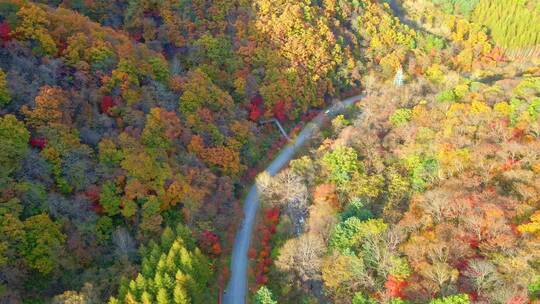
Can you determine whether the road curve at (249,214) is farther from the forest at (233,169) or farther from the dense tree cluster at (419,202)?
the dense tree cluster at (419,202)

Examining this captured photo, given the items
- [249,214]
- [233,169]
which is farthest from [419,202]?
[233,169]

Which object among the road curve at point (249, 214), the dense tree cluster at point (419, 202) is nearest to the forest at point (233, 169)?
the dense tree cluster at point (419, 202)

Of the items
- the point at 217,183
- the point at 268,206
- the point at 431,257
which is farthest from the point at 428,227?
the point at 217,183

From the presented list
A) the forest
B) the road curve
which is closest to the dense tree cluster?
the forest

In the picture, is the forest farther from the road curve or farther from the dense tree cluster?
the road curve

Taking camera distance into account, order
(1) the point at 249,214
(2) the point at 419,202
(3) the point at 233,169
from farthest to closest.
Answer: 1. (3) the point at 233,169
2. (1) the point at 249,214
3. (2) the point at 419,202

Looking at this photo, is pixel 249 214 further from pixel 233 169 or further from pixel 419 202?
pixel 419 202

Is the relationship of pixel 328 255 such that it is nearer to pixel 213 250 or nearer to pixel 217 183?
pixel 213 250
